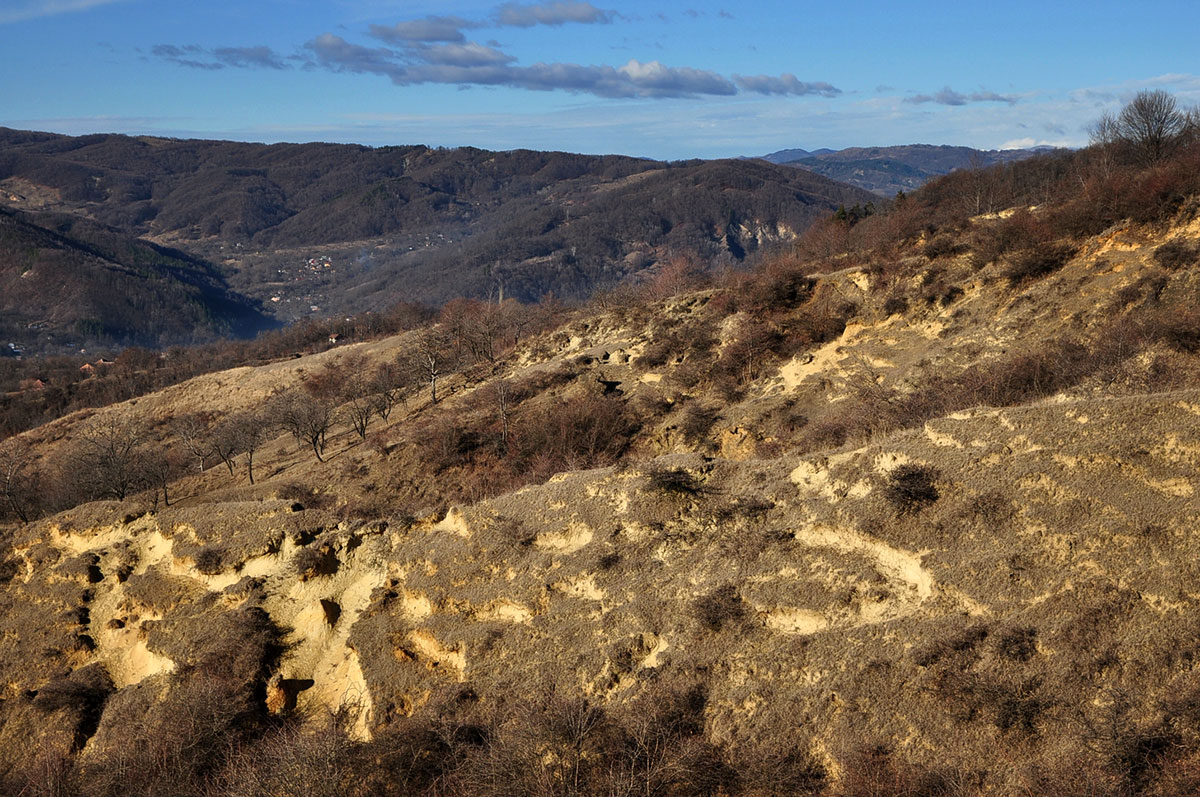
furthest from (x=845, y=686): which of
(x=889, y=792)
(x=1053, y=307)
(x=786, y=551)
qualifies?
(x=1053, y=307)

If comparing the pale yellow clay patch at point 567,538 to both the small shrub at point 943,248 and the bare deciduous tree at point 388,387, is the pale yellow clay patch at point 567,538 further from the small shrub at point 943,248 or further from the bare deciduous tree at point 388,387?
the bare deciduous tree at point 388,387

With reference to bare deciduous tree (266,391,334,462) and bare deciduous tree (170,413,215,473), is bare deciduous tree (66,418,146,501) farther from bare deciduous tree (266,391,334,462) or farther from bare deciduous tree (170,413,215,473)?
bare deciduous tree (266,391,334,462)

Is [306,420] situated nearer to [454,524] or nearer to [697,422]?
[697,422]

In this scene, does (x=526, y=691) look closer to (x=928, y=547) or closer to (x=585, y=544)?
(x=585, y=544)

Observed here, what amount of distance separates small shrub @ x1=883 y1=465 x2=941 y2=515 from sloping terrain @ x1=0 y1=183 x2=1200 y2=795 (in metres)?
0.07

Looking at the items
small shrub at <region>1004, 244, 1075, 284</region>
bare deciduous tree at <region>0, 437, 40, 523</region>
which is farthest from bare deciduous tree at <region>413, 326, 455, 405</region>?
small shrub at <region>1004, 244, 1075, 284</region>

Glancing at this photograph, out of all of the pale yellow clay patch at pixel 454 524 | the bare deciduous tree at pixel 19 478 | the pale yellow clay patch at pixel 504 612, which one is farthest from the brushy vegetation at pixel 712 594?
the bare deciduous tree at pixel 19 478

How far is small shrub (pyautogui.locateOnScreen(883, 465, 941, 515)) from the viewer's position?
16.2 metres

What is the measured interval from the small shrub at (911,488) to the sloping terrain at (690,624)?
0.07 meters

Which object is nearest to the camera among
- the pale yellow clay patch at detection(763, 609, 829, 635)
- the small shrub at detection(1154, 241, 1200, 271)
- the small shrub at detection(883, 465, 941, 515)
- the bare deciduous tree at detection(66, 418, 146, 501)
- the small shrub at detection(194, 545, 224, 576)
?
the pale yellow clay patch at detection(763, 609, 829, 635)

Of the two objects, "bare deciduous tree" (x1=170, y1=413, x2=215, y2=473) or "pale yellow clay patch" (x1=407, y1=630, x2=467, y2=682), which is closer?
"pale yellow clay patch" (x1=407, y1=630, x2=467, y2=682)

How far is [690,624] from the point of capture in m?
15.1

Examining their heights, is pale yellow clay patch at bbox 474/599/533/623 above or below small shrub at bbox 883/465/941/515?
below

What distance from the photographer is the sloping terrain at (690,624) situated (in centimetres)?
1205
